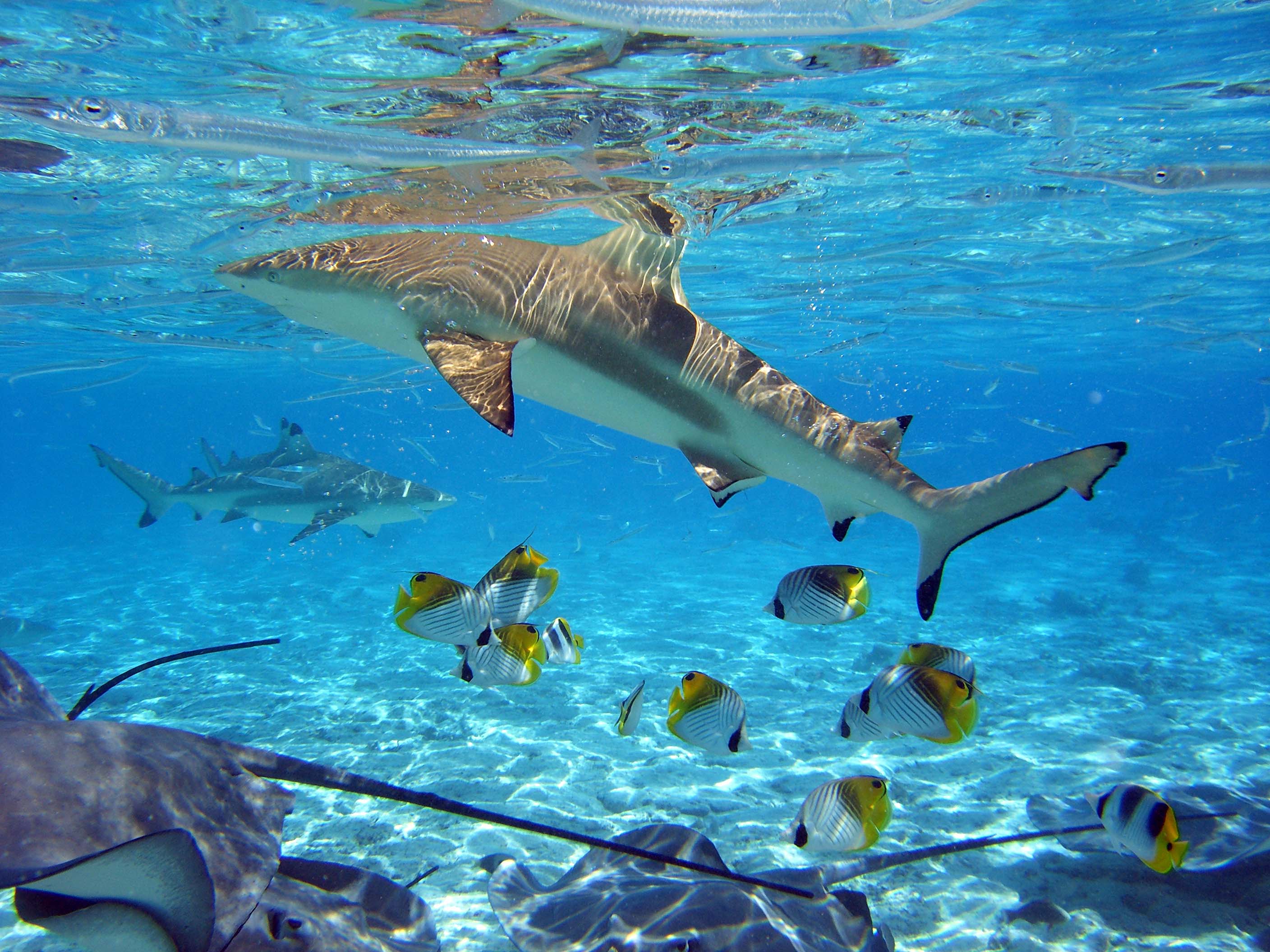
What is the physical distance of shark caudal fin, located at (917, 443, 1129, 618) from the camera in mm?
3166

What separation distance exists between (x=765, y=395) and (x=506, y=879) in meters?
3.87

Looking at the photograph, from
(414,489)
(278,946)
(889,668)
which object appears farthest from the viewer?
(414,489)

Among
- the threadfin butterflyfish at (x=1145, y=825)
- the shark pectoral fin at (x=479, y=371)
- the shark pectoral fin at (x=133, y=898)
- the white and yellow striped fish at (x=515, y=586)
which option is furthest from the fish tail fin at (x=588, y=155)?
the shark pectoral fin at (x=133, y=898)

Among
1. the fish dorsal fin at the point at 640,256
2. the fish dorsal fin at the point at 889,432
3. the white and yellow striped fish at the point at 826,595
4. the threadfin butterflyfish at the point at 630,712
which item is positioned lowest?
the threadfin butterflyfish at the point at 630,712

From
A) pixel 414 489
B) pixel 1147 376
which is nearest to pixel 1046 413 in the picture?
pixel 1147 376

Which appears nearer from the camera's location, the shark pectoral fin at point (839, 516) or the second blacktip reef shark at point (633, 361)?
the second blacktip reef shark at point (633, 361)

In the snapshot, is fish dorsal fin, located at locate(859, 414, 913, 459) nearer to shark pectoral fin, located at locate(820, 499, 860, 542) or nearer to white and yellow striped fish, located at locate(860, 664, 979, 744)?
shark pectoral fin, located at locate(820, 499, 860, 542)

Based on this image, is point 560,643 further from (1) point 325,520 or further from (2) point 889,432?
(1) point 325,520

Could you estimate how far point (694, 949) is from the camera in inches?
133

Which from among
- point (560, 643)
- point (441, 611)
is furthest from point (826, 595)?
point (441, 611)

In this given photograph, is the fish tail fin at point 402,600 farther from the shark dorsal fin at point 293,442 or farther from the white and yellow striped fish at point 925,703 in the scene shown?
the shark dorsal fin at point 293,442

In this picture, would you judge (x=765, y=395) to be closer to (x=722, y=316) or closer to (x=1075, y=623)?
(x=1075, y=623)

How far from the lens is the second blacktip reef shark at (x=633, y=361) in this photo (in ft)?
12.3

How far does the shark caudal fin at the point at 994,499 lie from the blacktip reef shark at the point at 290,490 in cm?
1088
